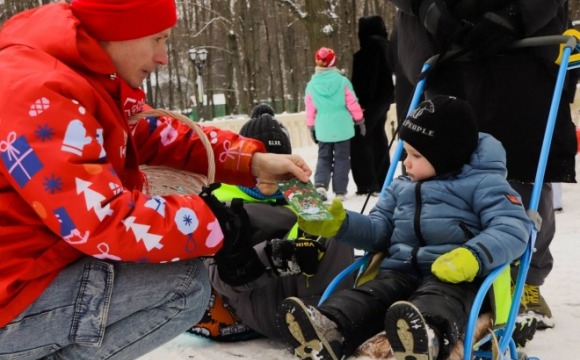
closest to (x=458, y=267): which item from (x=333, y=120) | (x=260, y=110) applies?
(x=260, y=110)

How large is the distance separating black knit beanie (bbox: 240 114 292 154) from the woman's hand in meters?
0.89

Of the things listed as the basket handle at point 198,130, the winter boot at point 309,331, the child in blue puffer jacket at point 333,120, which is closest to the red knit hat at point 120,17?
the basket handle at point 198,130

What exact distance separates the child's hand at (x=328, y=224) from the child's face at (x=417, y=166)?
1.11 feet

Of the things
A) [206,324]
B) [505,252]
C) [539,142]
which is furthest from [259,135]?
[505,252]

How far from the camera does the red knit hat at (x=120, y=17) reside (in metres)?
1.66

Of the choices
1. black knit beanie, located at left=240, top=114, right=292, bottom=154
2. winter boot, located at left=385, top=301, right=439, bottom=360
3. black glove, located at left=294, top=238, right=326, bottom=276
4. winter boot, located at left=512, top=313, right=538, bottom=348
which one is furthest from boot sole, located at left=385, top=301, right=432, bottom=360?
black knit beanie, located at left=240, top=114, right=292, bottom=154

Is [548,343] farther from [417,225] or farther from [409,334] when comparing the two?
[409,334]

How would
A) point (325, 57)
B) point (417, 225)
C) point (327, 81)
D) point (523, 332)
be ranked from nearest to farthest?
point (417, 225)
point (523, 332)
point (327, 81)
point (325, 57)

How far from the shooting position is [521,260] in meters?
2.19

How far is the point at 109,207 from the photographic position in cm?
150

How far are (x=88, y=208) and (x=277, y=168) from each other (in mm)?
749

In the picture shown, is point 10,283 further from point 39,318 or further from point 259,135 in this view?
point 259,135


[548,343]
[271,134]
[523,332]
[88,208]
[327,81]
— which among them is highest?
[88,208]

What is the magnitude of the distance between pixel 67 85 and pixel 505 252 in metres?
1.36
